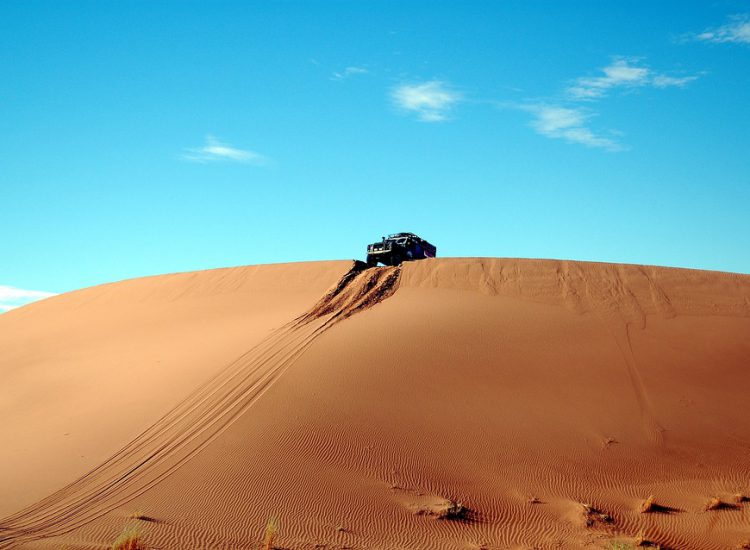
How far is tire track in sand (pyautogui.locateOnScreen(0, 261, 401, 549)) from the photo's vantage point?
10586 millimetres

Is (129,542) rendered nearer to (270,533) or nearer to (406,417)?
(270,533)

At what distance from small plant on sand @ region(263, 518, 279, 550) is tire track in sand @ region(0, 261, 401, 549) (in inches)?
103

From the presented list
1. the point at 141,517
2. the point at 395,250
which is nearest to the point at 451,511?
the point at 141,517

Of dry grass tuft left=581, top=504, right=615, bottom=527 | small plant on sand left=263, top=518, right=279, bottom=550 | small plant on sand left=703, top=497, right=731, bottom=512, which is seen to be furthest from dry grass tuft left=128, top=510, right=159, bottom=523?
small plant on sand left=703, top=497, right=731, bottom=512

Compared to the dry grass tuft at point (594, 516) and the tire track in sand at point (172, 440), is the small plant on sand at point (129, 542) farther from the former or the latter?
the dry grass tuft at point (594, 516)

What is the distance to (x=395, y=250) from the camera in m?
Result: 27.8

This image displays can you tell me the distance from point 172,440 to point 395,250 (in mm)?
16017

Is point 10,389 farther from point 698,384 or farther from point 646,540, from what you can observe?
point 698,384

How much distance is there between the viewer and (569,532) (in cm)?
1062

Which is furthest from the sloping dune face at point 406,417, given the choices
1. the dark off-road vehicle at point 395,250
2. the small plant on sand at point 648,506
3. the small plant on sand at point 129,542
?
the dark off-road vehicle at point 395,250

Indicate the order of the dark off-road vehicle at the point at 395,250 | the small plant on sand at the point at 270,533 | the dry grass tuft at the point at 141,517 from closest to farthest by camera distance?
the small plant on sand at the point at 270,533, the dry grass tuft at the point at 141,517, the dark off-road vehicle at the point at 395,250

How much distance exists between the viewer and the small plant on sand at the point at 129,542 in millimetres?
9078

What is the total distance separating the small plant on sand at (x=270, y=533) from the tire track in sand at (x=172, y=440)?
2622 mm

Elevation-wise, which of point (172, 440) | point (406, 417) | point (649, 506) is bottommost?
point (649, 506)
